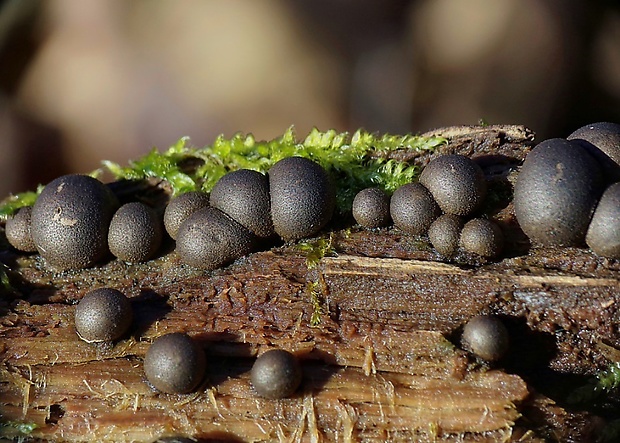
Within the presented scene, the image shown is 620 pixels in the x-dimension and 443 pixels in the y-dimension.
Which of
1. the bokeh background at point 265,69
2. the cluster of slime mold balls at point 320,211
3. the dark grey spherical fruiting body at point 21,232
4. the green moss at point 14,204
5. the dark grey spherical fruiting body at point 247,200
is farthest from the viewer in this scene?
the bokeh background at point 265,69

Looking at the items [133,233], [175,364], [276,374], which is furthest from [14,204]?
[276,374]

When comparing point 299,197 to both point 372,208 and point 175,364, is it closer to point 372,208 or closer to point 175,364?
point 372,208

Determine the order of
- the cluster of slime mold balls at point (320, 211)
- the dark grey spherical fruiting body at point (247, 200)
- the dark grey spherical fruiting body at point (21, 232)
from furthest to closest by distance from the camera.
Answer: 1. the dark grey spherical fruiting body at point (21, 232)
2. the dark grey spherical fruiting body at point (247, 200)
3. the cluster of slime mold balls at point (320, 211)

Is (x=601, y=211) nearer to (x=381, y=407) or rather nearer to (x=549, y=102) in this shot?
(x=381, y=407)

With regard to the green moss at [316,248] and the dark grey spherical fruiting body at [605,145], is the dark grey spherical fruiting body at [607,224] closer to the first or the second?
the dark grey spherical fruiting body at [605,145]

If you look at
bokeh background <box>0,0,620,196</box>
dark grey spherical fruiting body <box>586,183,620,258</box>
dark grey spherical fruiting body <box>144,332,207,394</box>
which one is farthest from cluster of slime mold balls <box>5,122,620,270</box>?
bokeh background <box>0,0,620,196</box>

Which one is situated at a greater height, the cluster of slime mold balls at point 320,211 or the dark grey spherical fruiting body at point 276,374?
the cluster of slime mold balls at point 320,211

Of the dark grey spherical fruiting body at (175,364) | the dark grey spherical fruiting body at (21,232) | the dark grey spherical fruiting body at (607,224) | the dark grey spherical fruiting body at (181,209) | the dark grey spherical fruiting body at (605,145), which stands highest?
the dark grey spherical fruiting body at (605,145)

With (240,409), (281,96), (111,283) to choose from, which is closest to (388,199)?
(240,409)

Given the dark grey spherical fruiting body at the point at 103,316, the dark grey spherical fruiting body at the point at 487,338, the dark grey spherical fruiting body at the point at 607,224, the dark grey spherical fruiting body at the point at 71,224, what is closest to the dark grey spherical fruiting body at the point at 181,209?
the dark grey spherical fruiting body at the point at 71,224
